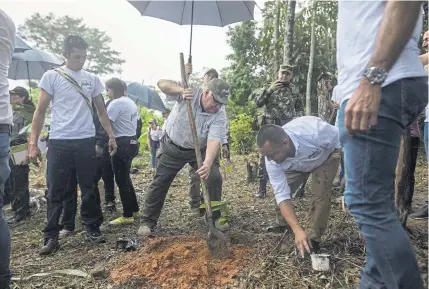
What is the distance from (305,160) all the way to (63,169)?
6.88ft

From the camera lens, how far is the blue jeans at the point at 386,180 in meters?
1.47

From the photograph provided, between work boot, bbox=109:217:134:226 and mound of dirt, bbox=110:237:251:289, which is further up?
mound of dirt, bbox=110:237:251:289

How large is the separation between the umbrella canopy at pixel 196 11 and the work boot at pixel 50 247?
2.48m

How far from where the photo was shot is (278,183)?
275 cm

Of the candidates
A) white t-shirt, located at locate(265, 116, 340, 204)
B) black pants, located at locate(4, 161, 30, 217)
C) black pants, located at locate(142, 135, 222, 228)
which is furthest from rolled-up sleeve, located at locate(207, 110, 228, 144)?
black pants, located at locate(4, 161, 30, 217)

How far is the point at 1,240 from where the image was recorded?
2199 mm

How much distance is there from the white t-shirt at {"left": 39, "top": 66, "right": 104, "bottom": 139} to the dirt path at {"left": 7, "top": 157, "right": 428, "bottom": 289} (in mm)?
1065

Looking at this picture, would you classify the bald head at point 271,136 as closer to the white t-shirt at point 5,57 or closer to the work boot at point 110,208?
the white t-shirt at point 5,57

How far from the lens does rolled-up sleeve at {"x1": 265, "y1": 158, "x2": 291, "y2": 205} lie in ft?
8.79

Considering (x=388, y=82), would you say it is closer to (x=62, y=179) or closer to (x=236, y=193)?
(x=62, y=179)

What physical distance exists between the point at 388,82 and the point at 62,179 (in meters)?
2.88

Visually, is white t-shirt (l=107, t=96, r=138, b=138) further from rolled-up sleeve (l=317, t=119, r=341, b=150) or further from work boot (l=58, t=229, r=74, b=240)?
rolled-up sleeve (l=317, t=119, r=341, b=150)

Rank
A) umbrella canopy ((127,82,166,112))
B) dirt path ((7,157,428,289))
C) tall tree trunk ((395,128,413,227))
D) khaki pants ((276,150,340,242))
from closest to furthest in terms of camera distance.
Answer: dirt path ((7,157,428,289))
khaki pants ((276,150,340,242))
tall tree trunk ((395,128,413,227))
umbrella canopy ((127,82,166,112))

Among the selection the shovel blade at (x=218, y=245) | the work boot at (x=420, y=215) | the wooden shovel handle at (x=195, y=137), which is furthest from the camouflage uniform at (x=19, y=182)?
the work boot at (x=420, y=215)
